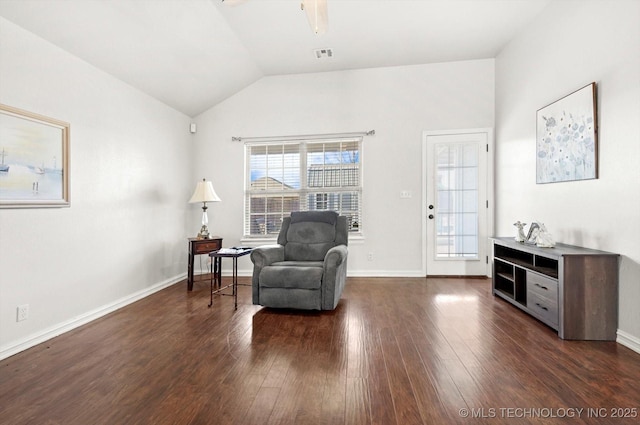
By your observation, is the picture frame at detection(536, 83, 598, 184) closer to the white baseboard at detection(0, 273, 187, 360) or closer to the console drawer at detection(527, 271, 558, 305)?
the console drawer at detection(527, 271, 558, 305)

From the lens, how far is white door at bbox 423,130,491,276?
4484 mm

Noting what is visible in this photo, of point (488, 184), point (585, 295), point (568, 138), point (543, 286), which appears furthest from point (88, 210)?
point (488, 184)

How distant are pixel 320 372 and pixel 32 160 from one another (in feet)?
9.02

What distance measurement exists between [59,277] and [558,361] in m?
3.92

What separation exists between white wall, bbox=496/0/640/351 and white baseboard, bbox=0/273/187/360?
4495 mm

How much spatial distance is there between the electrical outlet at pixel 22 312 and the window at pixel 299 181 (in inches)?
107

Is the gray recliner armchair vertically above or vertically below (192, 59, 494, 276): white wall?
below

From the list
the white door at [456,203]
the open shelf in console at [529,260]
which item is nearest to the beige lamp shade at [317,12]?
the open shelf in console at [529,260]

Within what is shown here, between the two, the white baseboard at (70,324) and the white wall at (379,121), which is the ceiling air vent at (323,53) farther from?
the white baseboard at (70,324)

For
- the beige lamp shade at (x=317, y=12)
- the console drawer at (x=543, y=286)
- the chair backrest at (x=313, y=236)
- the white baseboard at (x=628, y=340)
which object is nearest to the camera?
the beige lamp shade at (x=317, y=12)

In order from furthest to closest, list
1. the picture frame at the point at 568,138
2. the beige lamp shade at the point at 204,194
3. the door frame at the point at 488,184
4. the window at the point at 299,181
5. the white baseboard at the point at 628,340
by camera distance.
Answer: the window at the point at 299,181 → the door frame at the point at 488,184 → the beige lamp shade at the point at 204,194 → the picture frame at the point at 568,138 → the white baseboard at the point at 628,340

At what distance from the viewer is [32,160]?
8.09 ft

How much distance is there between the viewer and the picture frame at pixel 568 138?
8.64ft

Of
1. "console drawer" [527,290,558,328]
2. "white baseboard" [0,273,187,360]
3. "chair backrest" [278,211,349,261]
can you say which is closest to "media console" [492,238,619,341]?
"console drawer" [527,290,558,328]
